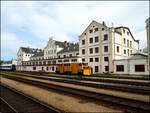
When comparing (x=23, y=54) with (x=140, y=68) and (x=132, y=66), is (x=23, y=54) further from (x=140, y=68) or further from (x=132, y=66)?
(x=140, y=68)

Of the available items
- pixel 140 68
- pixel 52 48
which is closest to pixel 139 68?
pixel 140 68

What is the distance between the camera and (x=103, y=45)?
51062 mm

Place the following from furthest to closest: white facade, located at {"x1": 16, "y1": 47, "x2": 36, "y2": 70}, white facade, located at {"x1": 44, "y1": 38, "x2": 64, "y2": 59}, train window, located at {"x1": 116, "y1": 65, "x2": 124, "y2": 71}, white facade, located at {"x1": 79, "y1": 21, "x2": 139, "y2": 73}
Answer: white facade, located at {"x1": 16, "y1": 47, "x2": 36, "y2": 70}
white facade, located at {"x1": 44, "y1": 38, "x2": 64, "y2": 59}
white facade, located at {"x1": 79, "y1": 21, "x2": 139, "y2": 73}
train window, located at {"x1": 116, "y1": 65, "x2": 124, "y2": 71}

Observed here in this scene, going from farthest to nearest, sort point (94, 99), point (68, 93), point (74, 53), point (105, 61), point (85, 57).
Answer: point (74, 53) < point (85, 57) < point (105, 61) < point (68, 93) < point (94, 99)


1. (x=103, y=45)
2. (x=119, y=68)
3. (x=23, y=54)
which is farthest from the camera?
(x=23, y=54)

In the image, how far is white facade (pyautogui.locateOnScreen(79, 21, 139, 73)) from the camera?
49156 millimetres

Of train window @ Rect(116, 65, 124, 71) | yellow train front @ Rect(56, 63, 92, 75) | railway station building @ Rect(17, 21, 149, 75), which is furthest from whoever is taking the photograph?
train window @ Rect(116, 65, 124, 71)

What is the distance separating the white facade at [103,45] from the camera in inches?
1935

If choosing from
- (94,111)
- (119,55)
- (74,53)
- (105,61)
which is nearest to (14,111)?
(94,111)

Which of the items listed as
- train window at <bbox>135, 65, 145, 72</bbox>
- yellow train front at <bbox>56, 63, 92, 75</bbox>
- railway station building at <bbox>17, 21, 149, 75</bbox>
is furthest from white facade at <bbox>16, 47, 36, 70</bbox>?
train window at <bbox>135, 65, 145, 72</bbox>

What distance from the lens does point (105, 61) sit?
49.5 metres

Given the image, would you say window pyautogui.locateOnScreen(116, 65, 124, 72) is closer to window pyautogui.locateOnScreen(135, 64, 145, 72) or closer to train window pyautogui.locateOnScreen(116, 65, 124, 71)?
train window pyautogui.locateOnScreen(116, 65, 124, 71)

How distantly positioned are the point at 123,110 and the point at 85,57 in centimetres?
4608

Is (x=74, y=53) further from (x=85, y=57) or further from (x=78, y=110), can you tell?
(x=78, y=110)
